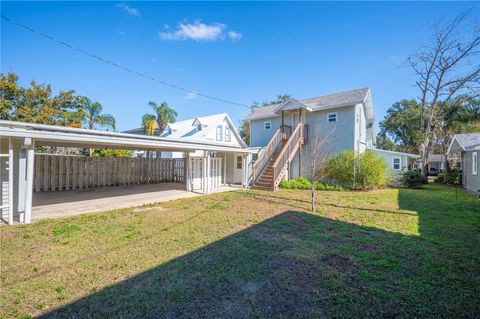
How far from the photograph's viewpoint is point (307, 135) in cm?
1605

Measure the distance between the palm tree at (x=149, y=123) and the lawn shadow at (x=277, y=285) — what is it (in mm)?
23318

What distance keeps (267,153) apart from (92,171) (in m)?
11.5

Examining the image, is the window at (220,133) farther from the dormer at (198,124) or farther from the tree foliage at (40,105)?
the tree foliage at (40,105)

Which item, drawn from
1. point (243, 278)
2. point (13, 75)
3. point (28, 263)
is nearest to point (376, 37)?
point (243, 278)

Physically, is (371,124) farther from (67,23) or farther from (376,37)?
(67,23)

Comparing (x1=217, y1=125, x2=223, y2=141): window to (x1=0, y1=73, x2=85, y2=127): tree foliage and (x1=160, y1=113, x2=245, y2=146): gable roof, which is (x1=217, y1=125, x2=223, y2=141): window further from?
(x1=0, y1=73, x2=85, y2=127): tree foliage

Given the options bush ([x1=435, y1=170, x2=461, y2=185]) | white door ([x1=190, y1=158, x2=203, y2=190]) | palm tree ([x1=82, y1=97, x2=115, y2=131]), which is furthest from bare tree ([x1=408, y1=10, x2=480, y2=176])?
palm tree ([x1=82, y1=97, x2=115, y2=131])

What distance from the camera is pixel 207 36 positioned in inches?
610

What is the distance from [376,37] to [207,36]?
34.9ft

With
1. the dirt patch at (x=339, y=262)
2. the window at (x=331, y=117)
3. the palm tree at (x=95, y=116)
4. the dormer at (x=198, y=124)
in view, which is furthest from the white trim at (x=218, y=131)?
the dirt patch at (x=339, y=262)

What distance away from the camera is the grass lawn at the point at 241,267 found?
8.96 ft

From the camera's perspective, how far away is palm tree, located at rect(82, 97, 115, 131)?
24.4 m

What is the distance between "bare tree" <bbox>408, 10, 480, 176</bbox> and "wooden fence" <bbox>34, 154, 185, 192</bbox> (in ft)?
72.5

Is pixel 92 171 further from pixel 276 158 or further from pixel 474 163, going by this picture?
pixel 474 163
